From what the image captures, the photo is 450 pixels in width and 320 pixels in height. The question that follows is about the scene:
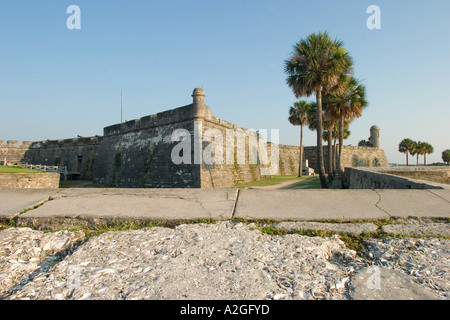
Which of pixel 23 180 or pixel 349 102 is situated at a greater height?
pixel 349 102

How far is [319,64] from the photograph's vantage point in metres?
14.7

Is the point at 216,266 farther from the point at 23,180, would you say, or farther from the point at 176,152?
the point at 23,180

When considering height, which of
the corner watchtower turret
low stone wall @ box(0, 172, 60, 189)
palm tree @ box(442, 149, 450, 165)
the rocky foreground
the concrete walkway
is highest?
the corner watchtower turret

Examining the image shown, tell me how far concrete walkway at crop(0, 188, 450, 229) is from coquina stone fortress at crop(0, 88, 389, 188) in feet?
33.8

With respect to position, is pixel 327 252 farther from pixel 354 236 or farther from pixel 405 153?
pixel 405 153

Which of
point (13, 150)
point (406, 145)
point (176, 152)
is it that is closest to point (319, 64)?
point (176, 152)

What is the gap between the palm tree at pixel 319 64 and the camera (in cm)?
1441

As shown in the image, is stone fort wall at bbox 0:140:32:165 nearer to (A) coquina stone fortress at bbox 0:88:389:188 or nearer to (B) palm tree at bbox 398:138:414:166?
(A) coquina stone fortress at bbox 0:88:389:188

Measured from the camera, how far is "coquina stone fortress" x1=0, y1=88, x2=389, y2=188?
1452cm

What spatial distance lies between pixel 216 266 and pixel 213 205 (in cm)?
135

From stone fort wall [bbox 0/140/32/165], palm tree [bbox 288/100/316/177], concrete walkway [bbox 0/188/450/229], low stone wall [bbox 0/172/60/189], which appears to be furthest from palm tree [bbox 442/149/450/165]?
stone fort wall [bbox 0/140/32/165]
